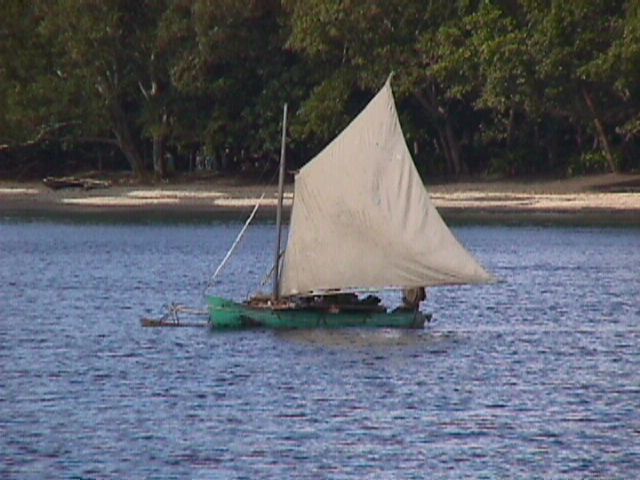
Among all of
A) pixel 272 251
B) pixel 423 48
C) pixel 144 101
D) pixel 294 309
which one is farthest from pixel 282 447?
pixel 144 101

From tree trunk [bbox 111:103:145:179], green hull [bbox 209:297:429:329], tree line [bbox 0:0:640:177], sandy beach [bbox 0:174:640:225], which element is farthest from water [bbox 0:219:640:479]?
tree trunk [bbox 111:103:145:179]

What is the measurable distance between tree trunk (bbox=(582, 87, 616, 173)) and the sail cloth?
133 feet

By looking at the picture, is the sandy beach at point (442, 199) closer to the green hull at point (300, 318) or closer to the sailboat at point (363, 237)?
the green hull at point (300, 318)

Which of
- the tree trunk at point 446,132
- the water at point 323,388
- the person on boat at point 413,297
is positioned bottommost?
the water at point 323,388

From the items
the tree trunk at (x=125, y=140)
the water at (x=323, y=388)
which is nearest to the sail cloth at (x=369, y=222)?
the water at (x=323, y=388)

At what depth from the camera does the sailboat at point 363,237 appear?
4081 centimetres

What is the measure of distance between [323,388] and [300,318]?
5.26 metres

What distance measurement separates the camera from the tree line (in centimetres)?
8006

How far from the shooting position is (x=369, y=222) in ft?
135

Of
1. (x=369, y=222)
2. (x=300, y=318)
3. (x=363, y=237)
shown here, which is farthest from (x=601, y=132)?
(x=300, y=318)

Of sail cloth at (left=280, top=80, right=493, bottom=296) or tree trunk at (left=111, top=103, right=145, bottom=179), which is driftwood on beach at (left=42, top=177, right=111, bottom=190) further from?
sail cloth at (left=280, top=80, right=493, bottom=296)

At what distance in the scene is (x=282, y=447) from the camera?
1200 inches

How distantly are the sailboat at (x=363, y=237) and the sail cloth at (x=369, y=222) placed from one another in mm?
18

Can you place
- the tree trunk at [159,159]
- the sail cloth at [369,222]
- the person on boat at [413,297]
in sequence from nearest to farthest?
the sail cloth at [369,222] < the person on boat at [413,297] < the tree trunk at [159,159]
